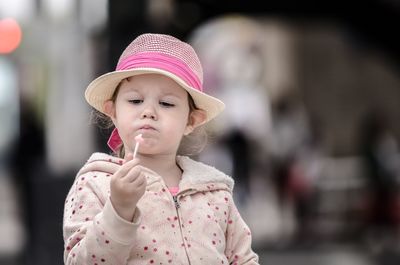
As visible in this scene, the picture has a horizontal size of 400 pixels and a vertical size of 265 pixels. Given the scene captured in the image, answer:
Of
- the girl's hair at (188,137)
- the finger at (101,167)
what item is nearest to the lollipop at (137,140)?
the finger at (101,167)

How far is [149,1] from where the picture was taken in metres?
13.9

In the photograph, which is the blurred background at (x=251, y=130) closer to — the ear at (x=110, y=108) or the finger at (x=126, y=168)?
the ear at (x=110, y=108)

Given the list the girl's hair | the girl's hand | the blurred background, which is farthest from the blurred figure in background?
the girl's hand

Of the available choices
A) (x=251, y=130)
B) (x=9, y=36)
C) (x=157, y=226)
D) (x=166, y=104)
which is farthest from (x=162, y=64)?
(x=9, y=36)

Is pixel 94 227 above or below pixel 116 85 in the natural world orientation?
below

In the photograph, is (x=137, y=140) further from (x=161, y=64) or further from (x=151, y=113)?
(x=161, y=64)

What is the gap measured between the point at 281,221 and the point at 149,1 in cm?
486

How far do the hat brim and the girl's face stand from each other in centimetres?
4

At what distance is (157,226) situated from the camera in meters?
Result: 3.91

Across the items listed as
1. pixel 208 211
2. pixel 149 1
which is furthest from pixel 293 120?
pixel 208 211

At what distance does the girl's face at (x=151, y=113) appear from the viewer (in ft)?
12.9

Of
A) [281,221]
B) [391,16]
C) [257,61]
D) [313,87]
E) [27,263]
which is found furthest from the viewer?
[313,87]

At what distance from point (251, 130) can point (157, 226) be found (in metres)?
14.4

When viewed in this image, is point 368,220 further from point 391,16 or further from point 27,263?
point 27,263
